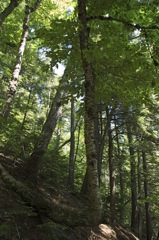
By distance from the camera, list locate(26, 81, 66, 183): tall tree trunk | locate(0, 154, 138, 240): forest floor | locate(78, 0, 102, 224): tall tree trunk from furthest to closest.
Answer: locate(26, 81, 66, 183): tall tree trunk
locate(78, 0, 102, 224): tall tree trunk
locate(0, 154, 138, 240): forest floor

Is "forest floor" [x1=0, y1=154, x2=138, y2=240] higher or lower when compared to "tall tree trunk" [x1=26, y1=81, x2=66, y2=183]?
lower

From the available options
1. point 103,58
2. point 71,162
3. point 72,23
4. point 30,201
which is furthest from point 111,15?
point 71,162

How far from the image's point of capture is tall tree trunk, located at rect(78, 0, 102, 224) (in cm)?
420

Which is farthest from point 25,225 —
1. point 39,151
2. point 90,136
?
point 39,151

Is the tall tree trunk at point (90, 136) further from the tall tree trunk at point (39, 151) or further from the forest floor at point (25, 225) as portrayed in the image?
the tall tree trunk at point (39, 151)

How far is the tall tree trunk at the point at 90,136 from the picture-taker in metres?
4.20

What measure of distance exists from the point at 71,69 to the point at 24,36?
4.58 meters

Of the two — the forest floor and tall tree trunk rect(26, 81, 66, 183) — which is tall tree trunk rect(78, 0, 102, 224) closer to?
the forest floor

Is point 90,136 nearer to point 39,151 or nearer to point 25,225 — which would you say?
point 25,225

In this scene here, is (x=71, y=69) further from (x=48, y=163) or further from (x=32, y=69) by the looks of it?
(x=32, y=69)

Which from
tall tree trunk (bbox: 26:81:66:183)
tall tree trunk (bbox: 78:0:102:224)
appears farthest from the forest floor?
tall tree trunk (bbox: 26:81:66:183)

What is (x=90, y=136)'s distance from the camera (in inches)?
175

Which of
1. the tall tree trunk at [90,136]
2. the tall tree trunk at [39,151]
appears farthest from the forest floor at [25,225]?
the tall tree trunk at [39,151]

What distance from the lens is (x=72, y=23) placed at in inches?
189
